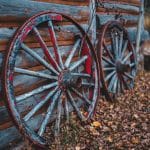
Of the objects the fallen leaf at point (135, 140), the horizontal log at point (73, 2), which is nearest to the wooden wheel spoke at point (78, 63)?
the horizontal log at point (73, 2)

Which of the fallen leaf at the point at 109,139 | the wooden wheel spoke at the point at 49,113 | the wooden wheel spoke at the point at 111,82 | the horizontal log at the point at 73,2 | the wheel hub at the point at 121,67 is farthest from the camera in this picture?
the wheel hub at the point at 121,67

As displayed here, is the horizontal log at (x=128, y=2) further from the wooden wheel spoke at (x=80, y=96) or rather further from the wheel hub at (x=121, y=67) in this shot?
the wooden wheel spoke at (x=80, y=96)

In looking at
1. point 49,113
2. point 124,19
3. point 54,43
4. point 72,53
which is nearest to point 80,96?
point 72,53

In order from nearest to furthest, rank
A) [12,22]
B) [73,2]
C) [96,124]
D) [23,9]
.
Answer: [12,22]
[23,9]
[96,124]
[73,2]

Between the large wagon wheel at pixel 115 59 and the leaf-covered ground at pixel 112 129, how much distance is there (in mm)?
340

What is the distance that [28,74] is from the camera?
5031 mm

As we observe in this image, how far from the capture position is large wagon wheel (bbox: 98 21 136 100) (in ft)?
24.4

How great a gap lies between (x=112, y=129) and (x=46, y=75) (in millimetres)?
1552

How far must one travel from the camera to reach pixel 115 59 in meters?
7.85

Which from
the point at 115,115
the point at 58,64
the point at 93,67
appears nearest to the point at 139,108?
the point at 115,115

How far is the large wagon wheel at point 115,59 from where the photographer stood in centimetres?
743

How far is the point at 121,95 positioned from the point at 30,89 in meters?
2.96

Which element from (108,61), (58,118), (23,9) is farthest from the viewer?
(108,61)

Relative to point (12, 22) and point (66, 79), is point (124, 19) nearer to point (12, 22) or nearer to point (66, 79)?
point (66, 79)
